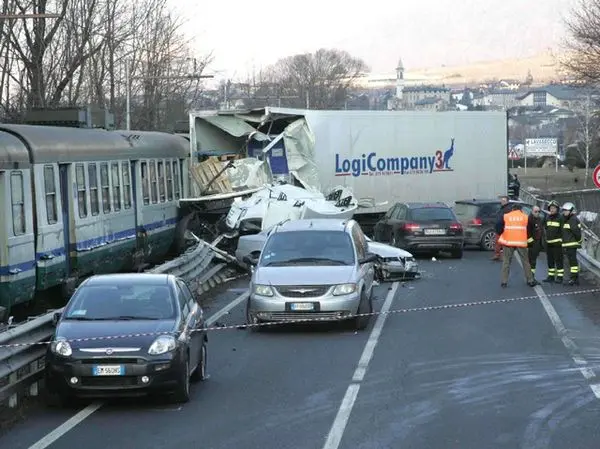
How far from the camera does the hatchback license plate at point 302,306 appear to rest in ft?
51.9

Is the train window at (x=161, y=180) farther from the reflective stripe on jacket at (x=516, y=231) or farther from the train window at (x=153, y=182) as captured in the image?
the reflective stripe on jacket at (x=516, y=231)

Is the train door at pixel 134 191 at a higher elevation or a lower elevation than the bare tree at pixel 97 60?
lower

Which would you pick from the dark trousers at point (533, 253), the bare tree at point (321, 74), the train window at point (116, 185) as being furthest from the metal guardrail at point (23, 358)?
the bare tree at point (321, 74)

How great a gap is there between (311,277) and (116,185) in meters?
7.12

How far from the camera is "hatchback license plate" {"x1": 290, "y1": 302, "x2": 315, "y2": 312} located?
51.9 ft

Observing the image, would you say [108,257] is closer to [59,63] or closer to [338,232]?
[338,232]

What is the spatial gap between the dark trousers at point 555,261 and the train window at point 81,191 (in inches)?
378

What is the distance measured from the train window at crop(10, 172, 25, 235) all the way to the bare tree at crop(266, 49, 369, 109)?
4459 inches

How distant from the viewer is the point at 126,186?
74.7ft

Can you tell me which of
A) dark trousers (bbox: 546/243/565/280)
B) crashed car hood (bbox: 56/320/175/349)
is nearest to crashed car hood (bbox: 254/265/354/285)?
crashed car hood (bbox: 56/320/175/349)

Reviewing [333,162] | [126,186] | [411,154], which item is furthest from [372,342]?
[411,154]

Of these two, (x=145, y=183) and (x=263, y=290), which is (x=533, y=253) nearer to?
(x=145, y=183)

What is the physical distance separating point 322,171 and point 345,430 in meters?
23.3

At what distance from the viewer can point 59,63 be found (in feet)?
126
